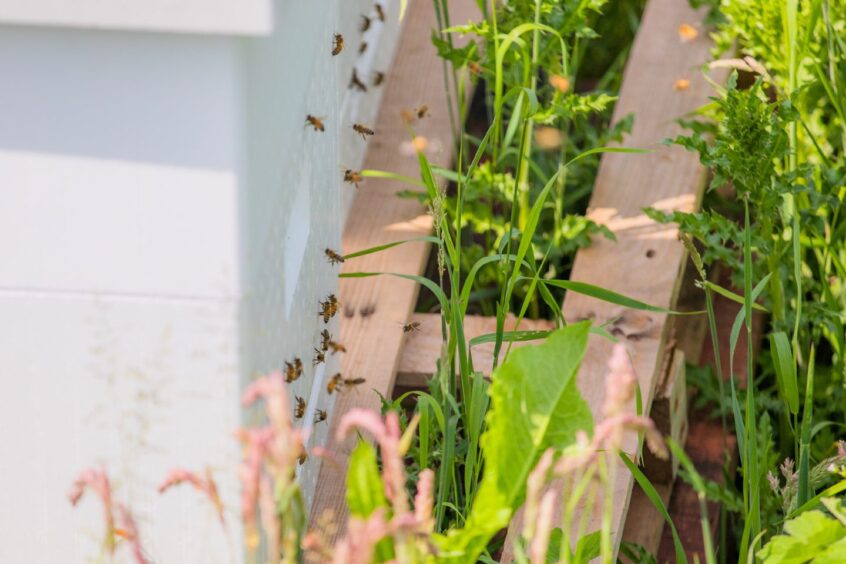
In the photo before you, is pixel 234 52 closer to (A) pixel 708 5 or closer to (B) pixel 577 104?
(B) pixel 577 104

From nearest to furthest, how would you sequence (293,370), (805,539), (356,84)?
(805,539)
(293,370)
(356,84)

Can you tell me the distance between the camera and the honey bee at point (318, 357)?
1.94 meters

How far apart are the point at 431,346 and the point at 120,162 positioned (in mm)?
1021

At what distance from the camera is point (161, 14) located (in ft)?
4.19

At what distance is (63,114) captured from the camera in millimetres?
1363

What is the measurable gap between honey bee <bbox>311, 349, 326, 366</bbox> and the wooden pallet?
16 centimetres

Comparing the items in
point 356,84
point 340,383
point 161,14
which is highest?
point 161,14

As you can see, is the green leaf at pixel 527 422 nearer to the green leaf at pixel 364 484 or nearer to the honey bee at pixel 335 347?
the green leaf at pixel 364 484

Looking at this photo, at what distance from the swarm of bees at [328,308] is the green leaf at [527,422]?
0.56 metres

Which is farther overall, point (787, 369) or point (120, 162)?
point (787, 369)

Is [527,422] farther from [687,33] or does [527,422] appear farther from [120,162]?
[687,33]

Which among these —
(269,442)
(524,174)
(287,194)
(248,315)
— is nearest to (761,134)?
(524,174)

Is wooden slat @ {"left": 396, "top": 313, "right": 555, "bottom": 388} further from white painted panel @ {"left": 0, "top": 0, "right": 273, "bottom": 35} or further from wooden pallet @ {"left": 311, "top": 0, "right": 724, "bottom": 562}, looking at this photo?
white painted panel @ {"left": 0, "top": 0, "right": 273, "bottom": 35}

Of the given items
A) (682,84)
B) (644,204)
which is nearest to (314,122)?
(644,204)
